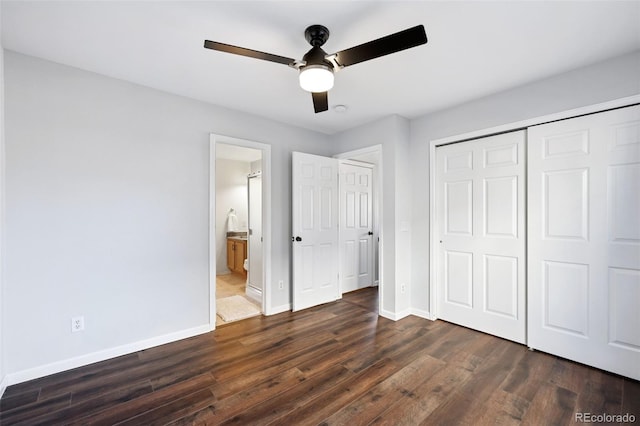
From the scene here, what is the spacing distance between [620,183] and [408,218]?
1.87 meters

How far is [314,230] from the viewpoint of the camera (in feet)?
12.5

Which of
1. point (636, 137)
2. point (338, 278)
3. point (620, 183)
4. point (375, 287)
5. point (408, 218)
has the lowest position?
point (375, 287)

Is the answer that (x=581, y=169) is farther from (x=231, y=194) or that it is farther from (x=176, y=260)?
(x=231, y=194)

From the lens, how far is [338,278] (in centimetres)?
411

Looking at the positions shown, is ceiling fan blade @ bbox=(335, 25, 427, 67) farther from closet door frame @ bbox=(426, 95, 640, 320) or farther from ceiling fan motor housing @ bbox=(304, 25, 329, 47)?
closet door frame @ bbox=(426, 95, 640, 320)

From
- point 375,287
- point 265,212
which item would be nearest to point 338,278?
point 375,287

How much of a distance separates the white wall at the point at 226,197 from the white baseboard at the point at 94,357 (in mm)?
3093

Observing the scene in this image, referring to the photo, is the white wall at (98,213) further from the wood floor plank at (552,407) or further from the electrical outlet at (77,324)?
the wood floor plank at (552,407)

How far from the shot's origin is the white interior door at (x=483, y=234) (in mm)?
2746

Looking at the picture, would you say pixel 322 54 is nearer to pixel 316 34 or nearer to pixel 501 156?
pixel 316 34

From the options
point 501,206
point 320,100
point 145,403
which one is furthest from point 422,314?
point 145,403

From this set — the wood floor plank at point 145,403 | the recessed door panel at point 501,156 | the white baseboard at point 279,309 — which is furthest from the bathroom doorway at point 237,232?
the recessed door panel at point 501,156

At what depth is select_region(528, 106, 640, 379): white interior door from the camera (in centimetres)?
214

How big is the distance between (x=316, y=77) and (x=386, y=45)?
0.47 meters
